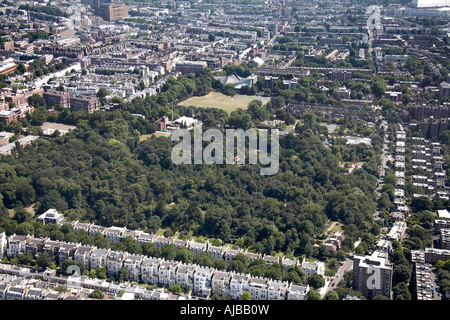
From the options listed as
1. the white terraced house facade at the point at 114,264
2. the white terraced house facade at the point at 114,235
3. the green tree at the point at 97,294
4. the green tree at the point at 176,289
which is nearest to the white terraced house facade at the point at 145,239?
the white terraced house facade at the point at 114,235

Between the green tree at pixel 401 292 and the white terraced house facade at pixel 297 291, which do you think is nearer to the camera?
the white terraced house facade at pixel 297 291

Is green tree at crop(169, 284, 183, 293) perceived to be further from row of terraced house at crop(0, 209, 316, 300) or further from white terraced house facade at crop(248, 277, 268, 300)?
white terraced house facade at crop(248, 277, 268, 300)

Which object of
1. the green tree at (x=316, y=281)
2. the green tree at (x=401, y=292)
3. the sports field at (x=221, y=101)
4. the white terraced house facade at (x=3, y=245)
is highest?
the sports field at (x=221, y=101)

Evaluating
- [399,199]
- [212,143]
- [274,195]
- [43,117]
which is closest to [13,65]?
[43,117]

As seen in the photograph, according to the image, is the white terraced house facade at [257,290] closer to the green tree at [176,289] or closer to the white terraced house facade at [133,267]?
the green tree at [176,289]

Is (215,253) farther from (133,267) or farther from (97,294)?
(97,294)

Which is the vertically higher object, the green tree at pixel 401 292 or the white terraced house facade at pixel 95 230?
the white terraced house facade at pixel 95 230

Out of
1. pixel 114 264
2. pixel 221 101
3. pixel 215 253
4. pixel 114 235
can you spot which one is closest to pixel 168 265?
pixel 114 264
